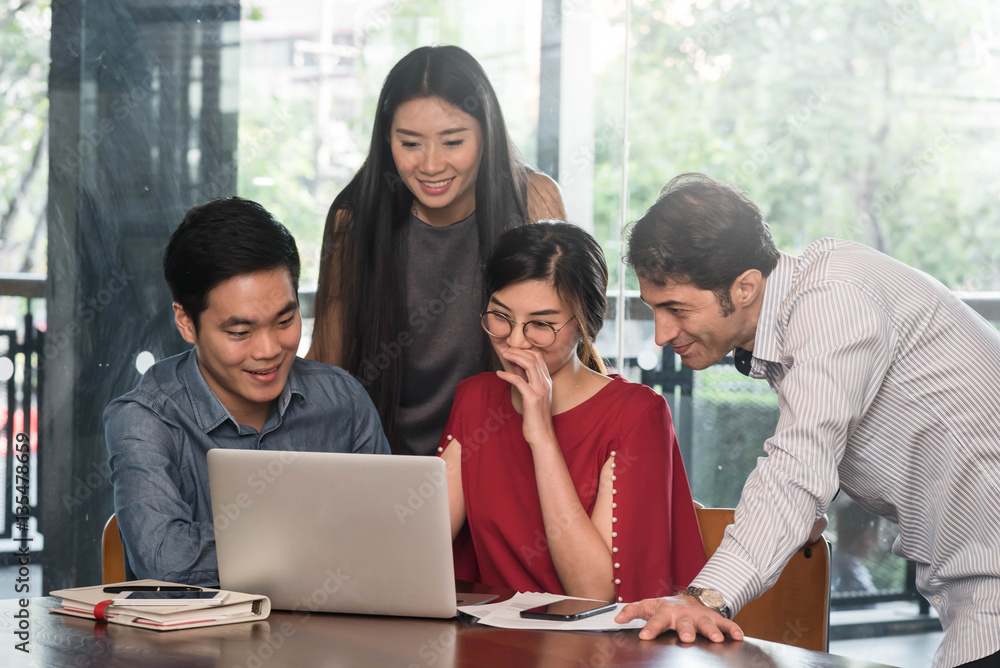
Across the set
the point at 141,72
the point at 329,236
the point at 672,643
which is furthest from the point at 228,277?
the point at 141,72

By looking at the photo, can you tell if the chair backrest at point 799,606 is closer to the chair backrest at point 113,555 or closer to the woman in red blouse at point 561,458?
the woman in red blouse at point 561,458

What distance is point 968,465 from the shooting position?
1343 mm

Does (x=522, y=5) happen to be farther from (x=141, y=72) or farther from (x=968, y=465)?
(x=968, y=465)

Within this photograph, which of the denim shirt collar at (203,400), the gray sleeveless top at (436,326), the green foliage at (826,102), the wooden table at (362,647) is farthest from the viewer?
the green foliage at (826,102)

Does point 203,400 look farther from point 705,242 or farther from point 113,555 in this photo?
point 705,242

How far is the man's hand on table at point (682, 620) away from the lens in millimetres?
1187

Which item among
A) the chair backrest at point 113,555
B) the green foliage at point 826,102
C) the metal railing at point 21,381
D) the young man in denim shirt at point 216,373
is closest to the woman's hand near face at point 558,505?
the young man in denim shirt at point 216,373

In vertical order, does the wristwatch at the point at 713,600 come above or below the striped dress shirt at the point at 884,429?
below

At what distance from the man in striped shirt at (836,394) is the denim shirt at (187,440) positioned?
68 centimetres

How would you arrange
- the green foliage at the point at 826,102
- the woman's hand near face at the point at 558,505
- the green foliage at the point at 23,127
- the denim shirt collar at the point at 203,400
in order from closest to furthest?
the woman's hand near face at the point at 558,505 → the denim shirt collar at the point at 203,400 → the green foliage at the point at 23,127 → the green foliage at the point at 826,102

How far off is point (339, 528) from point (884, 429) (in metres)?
0.81

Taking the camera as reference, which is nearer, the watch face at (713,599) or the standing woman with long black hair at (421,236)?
the watch face at (713,599)

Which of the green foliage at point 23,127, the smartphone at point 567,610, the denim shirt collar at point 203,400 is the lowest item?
the smartphone at point 567,610

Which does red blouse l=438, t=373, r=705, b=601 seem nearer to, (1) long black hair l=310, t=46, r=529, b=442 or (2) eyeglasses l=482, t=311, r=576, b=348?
(2) eyeglasses l=482, t=311, r=576, b=348
